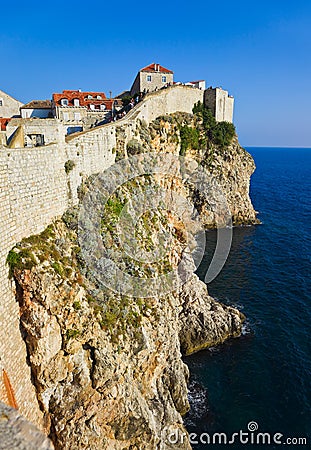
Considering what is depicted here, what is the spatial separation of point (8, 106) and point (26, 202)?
19419 mm

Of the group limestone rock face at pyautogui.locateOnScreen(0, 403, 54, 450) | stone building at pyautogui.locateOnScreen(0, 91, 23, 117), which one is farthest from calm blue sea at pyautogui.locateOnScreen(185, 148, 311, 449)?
stone building at pyautogui.locateOnScreen(0, 91, 23, 117)

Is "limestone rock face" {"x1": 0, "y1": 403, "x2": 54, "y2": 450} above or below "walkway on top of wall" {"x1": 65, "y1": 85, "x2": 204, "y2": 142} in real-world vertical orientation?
below

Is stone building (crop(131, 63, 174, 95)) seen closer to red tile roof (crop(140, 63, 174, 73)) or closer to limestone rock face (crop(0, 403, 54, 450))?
red tile roof (crop(140, 63, 174, 73))

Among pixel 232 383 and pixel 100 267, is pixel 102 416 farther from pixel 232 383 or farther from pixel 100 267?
pixel 232 383

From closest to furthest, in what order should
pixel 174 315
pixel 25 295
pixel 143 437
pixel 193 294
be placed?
pixel 25 295
pixel 143 437
pixel 174 315
pixel 193 294

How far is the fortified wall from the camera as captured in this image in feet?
39.5

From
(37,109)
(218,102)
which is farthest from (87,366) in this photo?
(218,102)

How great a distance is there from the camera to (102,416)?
1419 cm

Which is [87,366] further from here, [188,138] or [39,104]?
[188,138]

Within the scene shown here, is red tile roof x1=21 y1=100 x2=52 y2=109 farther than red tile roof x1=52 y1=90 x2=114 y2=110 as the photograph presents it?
No

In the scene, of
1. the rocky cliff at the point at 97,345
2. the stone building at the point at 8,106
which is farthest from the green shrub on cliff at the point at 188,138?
the rocky cliff at the point at 97,345

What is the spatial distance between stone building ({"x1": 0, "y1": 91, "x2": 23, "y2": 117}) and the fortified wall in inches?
508

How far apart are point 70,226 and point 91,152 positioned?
599cm

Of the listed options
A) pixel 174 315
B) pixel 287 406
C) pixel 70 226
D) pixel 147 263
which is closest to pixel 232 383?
pixel 287 406
